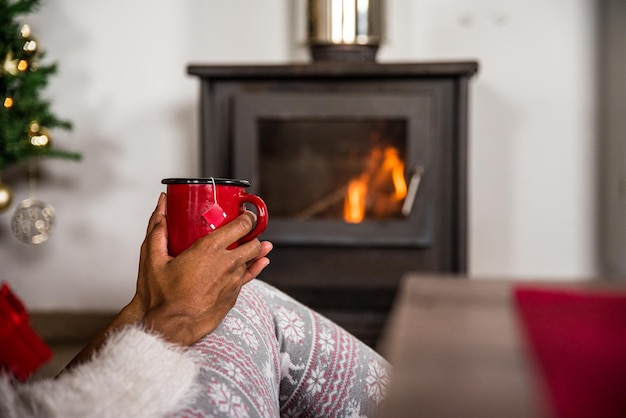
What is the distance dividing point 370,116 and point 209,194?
1524mm

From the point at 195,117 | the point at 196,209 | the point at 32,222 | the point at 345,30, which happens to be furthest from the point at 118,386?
the point at 195,117

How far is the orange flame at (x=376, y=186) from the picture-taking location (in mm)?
2201

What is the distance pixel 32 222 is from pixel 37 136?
0.28 metres

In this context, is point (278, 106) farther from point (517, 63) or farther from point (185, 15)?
point (517, 63)

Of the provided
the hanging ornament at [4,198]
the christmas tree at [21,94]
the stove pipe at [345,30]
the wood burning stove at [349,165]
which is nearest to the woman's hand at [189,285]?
the wood burning stove at [349,165]

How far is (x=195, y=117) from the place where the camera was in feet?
8.80

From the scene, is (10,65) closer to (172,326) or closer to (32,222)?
(32,222)

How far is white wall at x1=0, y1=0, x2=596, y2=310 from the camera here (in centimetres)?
251

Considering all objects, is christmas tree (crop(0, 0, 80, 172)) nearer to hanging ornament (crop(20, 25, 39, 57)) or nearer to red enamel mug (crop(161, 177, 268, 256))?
hanging ornament (crop(20, 25, 39, 57))

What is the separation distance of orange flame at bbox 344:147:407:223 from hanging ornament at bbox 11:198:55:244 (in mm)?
988

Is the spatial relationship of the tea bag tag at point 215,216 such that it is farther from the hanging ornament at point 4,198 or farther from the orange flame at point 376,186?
the hanging ornament at point 4,198

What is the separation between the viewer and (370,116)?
85.5 inches

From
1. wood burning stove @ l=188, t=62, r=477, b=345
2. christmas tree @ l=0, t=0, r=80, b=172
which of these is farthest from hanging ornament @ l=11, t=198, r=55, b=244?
wood burning stove @ l=188, t=62, r=477, b=345

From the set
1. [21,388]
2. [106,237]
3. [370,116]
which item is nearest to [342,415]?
[21,388]
